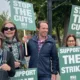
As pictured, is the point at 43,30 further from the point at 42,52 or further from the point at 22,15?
the point at 22,15

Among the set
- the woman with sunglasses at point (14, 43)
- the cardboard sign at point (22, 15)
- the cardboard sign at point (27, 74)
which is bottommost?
the cardboard sign at point (27, 74)

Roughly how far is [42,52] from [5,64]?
1367 millimetres

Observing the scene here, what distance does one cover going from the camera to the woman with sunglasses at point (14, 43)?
5.64 metres

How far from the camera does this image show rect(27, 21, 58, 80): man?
6.21 m

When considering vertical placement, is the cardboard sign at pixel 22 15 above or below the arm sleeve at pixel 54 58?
above

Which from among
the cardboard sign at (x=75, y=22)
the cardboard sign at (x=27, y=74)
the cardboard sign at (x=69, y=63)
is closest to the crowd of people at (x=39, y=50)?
the cardboard sign at (x=27, y=74)

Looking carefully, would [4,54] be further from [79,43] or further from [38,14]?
[38,14]

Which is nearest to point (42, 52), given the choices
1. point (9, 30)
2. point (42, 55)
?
point (42, 55)

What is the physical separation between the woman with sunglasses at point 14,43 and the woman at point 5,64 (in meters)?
0.58

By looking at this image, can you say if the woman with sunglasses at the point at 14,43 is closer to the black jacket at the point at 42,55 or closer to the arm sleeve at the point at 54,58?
the black jacket at the point at 42,55

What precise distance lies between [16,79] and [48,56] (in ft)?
2.27

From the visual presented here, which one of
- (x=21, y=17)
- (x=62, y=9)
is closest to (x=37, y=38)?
(x=21, y=17)

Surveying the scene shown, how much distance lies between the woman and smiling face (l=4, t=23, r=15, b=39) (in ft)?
2.38

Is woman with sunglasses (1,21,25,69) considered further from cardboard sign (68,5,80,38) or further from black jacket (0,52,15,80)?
cardboard sign (68,5,80,38)
